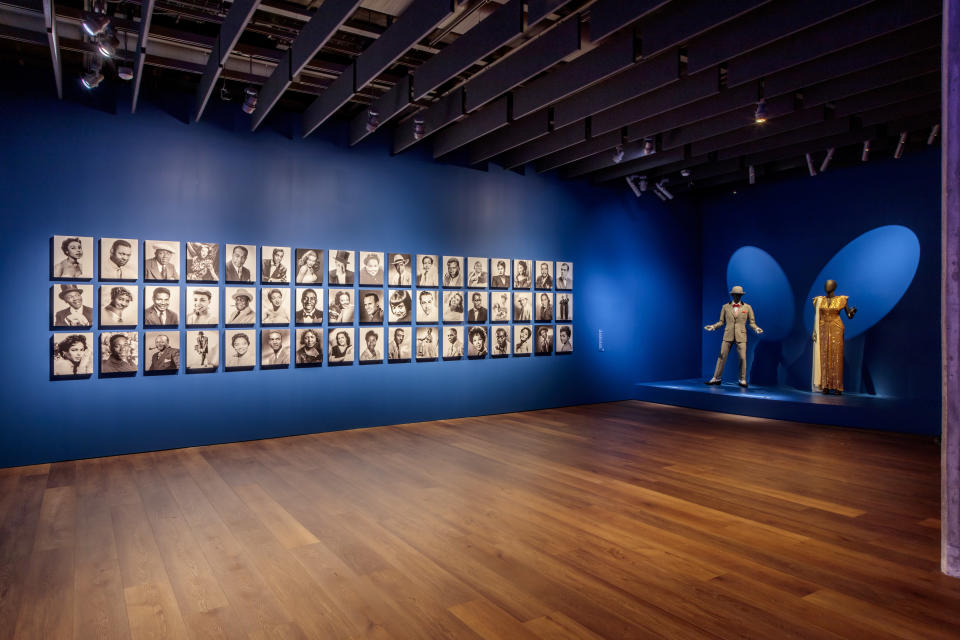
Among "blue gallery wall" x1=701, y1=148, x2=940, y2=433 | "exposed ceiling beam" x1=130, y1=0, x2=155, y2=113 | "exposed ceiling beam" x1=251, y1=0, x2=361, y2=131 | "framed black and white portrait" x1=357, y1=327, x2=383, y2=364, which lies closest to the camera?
"exposed ceiling beam" x1=130, y1=0, x2=155, y2=113

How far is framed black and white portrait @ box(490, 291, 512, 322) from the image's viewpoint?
982 centimetres

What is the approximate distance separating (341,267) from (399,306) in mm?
1038

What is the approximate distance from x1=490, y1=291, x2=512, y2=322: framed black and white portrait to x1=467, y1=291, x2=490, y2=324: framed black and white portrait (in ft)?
0.31

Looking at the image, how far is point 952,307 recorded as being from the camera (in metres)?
3.69

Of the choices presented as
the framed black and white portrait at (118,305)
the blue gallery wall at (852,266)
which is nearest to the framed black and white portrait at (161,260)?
the framed black and white portrait at (118,305)

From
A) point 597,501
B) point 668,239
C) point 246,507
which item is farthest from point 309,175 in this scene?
point 668,239

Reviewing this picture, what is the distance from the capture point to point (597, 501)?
511cm

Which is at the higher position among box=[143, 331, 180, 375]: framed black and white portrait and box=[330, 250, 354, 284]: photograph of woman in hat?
box=[330, 250, 354, 284]: photograph of woman in hat

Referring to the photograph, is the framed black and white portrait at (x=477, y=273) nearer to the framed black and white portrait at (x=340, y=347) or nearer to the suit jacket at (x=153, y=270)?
the framed black and white portrait at (x=340, y=347)

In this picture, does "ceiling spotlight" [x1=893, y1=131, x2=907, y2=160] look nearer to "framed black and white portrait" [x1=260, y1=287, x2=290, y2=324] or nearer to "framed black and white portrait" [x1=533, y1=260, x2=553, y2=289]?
"framed black and white portrait" [x1=533, y1=260, x2=553, y2=289]

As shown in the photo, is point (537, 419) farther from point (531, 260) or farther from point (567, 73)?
point (567, 73)

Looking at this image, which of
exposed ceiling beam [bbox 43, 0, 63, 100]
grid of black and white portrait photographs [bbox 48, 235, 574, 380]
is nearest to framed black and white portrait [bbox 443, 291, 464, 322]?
grid of black and white portrait photographs [bbox 48, 235, 574, 380]

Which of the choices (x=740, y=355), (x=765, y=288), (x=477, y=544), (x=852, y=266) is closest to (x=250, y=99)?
(x=477, y=544)

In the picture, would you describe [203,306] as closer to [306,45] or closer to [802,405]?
[306,45]
